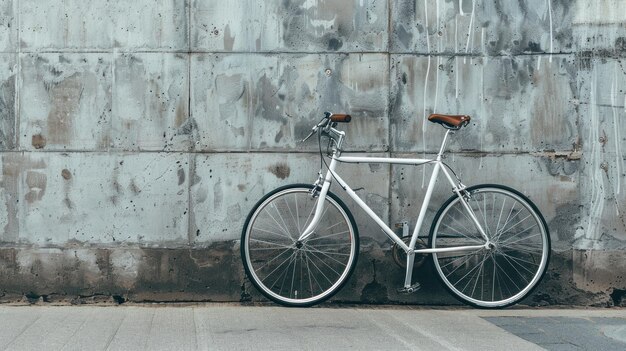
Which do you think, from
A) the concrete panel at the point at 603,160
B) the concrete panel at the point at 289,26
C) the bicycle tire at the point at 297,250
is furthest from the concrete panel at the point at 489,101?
the bicycle tire at the point at 297,250

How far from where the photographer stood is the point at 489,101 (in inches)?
306

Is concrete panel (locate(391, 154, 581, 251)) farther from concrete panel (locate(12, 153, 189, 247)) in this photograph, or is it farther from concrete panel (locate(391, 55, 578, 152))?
concrete panel (locate(12, 153, 189, 247))

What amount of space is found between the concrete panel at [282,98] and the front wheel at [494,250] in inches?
32.8

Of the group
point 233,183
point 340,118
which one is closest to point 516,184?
point 340,118

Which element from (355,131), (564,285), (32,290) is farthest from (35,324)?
(564,285)

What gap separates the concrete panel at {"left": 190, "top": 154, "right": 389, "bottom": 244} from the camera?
7664 millimetres

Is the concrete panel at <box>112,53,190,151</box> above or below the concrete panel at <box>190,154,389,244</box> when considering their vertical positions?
above

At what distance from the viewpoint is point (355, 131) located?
304 inches

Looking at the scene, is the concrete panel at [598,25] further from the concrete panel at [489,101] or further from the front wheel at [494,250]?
the front wheel at [494,250]

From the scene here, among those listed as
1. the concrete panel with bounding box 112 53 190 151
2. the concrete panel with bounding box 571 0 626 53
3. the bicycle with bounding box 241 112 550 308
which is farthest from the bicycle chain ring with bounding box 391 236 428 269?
the concrete panel with bounding box 571 0 626 53

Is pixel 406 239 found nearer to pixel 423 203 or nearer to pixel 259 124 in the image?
pixel 423 203

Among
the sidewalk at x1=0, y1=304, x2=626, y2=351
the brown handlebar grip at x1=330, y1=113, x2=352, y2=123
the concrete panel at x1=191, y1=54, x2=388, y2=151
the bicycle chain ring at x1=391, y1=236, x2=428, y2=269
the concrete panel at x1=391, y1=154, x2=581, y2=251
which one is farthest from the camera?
the concrete panel at x1=391, y1=154, x2=581, y2=251

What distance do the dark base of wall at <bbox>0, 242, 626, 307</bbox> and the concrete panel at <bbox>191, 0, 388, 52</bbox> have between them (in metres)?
1.54

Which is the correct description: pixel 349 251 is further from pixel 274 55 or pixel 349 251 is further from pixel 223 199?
pixel 274 55
